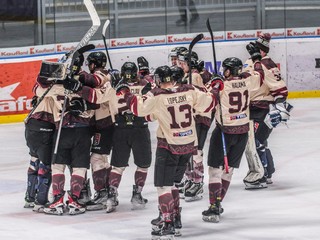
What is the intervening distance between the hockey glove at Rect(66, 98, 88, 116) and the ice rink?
1.00m

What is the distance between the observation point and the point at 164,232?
32.3 ft

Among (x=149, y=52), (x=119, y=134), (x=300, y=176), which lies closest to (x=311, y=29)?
(x=149, y=52)

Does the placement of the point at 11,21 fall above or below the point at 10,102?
above

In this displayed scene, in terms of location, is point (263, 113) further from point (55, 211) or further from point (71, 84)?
point (55, 211)

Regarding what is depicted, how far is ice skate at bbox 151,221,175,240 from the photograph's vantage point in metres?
9.85

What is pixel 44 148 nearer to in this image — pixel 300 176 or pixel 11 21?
pixel 300 176

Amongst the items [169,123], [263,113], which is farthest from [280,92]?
[169,123]

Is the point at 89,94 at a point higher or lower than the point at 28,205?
higher

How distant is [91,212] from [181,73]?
6.63 feet

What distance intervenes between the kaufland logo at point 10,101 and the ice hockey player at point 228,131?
6299mm

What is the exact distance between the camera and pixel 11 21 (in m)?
17.3

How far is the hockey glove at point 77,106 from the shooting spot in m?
10.9

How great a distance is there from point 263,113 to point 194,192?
4.41ft

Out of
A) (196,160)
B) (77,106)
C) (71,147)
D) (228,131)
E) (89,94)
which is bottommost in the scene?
(196,160)
